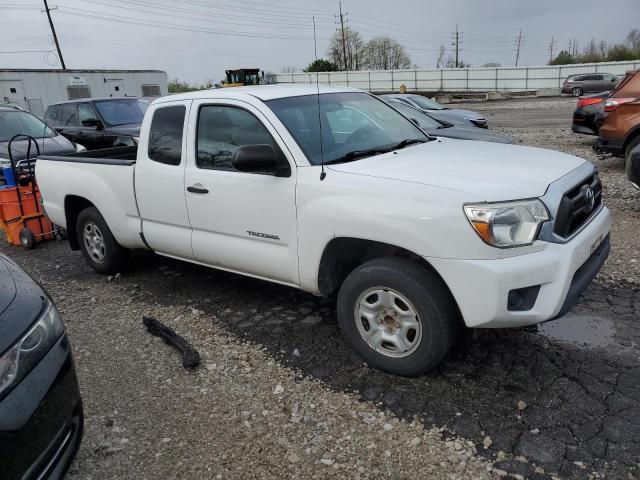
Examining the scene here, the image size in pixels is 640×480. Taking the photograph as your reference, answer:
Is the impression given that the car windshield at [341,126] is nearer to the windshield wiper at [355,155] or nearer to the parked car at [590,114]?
the windshield wiper at [355,155]

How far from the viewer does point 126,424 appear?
10.3ft

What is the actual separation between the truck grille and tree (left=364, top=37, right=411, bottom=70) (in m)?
73.8

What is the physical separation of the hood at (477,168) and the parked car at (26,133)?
740cm

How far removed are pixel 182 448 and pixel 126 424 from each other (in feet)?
1.51

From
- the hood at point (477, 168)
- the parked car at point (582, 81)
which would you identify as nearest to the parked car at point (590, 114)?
the hood at point (477, 168)

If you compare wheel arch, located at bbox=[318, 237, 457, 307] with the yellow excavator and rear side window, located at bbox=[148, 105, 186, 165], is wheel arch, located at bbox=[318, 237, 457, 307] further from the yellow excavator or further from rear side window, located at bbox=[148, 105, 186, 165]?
the yellow excavator

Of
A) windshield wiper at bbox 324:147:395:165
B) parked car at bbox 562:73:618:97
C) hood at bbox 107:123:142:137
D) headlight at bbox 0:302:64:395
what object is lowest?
parked car at bbox 562:73:618:97

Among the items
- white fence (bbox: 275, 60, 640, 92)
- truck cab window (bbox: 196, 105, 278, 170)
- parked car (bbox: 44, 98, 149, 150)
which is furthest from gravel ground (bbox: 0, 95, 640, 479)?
white fence (bbox: 275, 60, 640, 92)

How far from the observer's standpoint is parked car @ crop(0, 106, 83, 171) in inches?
360

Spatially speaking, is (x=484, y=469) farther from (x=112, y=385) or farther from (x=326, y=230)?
(x=112, y=385)

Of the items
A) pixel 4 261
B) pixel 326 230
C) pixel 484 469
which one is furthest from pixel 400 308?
pixel 4 261

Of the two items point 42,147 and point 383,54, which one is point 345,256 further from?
point 383,54

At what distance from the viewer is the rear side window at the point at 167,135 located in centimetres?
436

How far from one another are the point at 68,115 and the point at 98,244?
898 cm
